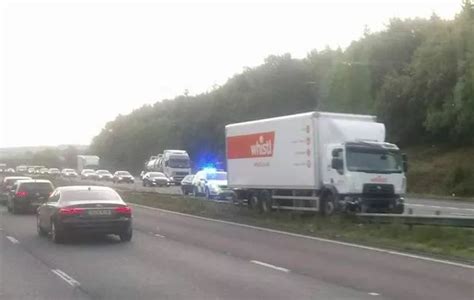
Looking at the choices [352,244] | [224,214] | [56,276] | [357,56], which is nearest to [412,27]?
[357,56]

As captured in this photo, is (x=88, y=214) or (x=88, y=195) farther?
(x=88, y=195)

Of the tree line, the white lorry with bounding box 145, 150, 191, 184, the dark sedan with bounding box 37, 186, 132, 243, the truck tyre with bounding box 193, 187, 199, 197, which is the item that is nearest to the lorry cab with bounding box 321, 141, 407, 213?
the dark sedan with bounding box 37, 186, 132, 243

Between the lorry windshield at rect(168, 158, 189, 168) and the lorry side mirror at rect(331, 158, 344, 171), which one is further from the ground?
the lorry windshield at rect(168, 158, 189, 168)

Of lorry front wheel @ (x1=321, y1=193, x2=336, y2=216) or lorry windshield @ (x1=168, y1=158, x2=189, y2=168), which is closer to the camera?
lorry front wheel @ (x1=321, y1=193, x2=336, y2=216)

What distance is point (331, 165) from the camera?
25.2 meters

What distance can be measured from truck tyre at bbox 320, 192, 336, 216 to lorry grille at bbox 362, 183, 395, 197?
1.09 metres

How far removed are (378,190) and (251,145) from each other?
6.73 metres

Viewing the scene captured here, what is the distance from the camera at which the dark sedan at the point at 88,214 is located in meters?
19.1

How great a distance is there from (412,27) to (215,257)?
58533mm

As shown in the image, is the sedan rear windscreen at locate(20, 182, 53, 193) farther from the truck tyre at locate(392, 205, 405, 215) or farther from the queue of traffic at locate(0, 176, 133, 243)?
the truck tyre at locate(392, 205, 405, 215)

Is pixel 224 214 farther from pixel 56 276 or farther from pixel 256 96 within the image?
pixel 256 96

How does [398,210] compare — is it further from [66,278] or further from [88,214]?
[66,278]

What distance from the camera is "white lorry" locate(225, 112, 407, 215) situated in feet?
81.5

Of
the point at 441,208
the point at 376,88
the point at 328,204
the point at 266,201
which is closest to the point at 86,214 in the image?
the point at 328,204
